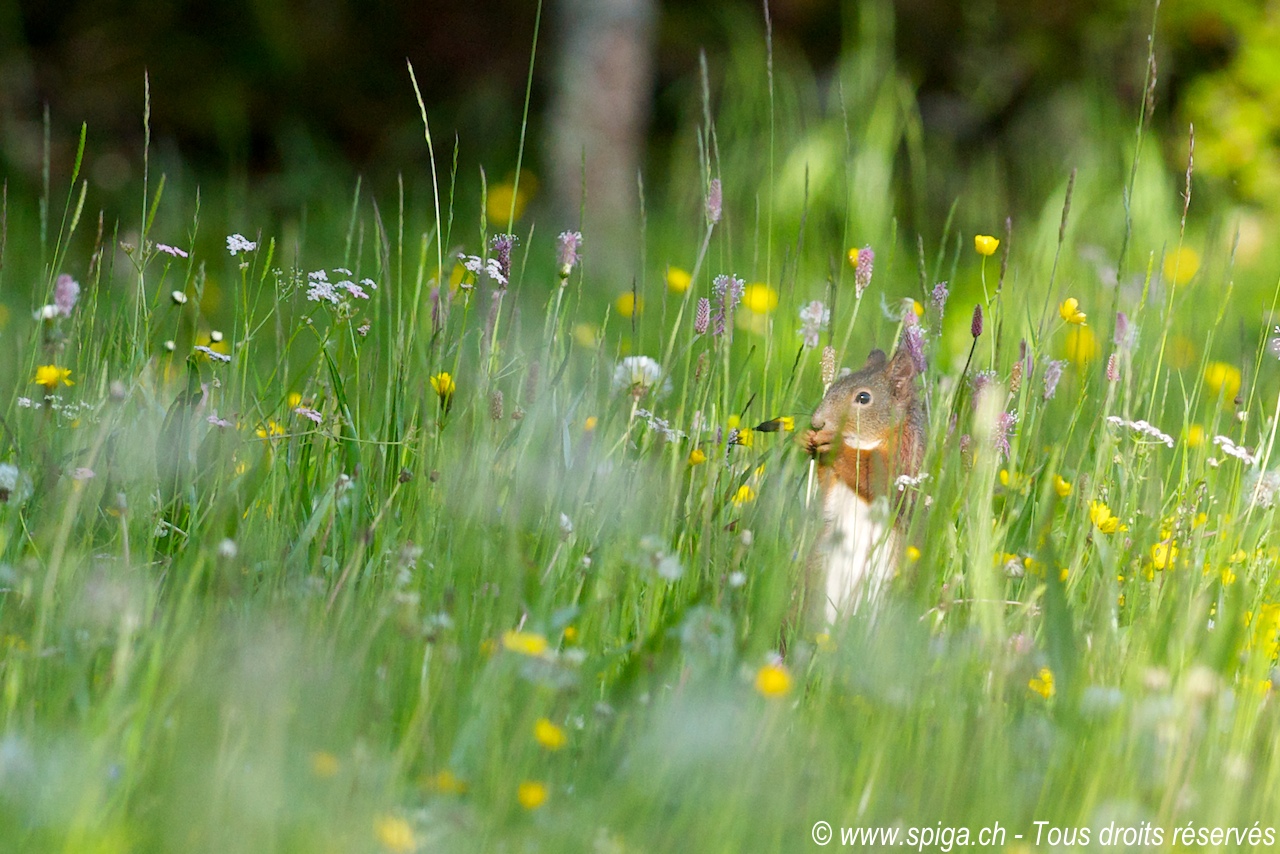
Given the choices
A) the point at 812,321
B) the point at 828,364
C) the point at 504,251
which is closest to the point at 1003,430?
the point at 828,364

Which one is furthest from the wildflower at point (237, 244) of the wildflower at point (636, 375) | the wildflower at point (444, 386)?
the wildflower at point (636, 375)

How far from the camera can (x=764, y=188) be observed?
5.65 metres

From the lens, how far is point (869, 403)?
2.80m

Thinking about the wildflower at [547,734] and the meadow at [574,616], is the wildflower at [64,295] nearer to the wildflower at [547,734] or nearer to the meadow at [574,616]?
the meadow at [574,616]

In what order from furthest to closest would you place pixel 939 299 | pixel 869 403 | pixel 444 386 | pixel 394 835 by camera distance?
pixel 869 403
pixel 939 299
pixel 444 386
pixel 394 835

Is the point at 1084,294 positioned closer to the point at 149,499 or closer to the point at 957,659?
the point at 957,659

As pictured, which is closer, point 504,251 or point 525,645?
point 525,645

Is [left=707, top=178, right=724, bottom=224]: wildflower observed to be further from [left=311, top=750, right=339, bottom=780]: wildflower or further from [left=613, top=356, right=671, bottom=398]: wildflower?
[left=311, top=750, right=339, bottom=780]: wildflower

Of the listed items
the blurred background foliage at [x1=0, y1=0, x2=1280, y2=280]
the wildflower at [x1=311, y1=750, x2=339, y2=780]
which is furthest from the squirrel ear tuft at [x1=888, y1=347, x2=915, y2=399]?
the blurred background foliage at [x1=0, y1=0, x2=1280, y2=280]

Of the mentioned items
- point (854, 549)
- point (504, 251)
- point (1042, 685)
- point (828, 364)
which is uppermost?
point (504, 251)

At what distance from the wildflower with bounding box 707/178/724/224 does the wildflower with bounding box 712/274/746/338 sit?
117 millimetres

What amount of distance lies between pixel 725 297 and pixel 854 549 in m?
0.54

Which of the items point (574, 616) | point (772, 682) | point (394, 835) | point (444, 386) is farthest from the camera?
point (444, 386)

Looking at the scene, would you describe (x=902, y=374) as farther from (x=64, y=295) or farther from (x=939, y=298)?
(x=64, y=295)
